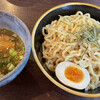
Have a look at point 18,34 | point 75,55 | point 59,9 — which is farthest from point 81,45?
point 18,34

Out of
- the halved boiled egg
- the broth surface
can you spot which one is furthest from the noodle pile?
the broth surface

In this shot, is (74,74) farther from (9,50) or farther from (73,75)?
(9,50)

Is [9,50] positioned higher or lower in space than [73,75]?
higher

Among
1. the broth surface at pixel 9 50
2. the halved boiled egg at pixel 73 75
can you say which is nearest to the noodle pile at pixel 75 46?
the halved boiled egg at pixel 73 75

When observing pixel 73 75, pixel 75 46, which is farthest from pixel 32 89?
pixel 75 46

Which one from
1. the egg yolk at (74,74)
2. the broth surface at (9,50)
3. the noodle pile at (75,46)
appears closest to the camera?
the broth surface at (9,50)

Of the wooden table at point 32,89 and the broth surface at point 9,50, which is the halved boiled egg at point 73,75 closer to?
the wooden table at point 32,89
